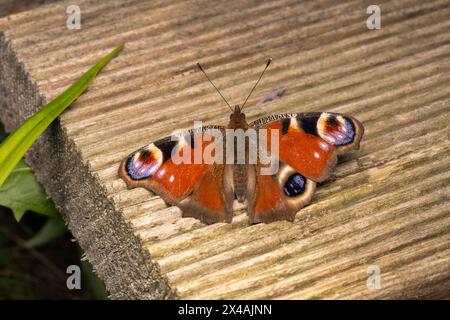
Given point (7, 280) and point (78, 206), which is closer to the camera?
point (78, 206)

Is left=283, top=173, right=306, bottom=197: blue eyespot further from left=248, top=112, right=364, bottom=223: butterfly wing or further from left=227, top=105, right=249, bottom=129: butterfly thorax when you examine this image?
left=227, top=105, right=249, bottom=129: butterfly thorax

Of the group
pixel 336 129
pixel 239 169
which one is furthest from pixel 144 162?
pixel 336 129

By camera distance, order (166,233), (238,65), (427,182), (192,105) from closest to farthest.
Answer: (166,233) → (427,182) → (192,105) → (238,65)

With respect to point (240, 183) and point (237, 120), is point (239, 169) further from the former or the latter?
point (237, 120)

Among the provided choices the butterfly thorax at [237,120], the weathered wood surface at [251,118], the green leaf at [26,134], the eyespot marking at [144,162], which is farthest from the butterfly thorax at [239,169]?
the green leaf at [26,134]

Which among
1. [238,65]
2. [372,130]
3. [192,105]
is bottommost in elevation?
[372,130]

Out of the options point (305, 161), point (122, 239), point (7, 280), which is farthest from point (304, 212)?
point (7, 280)
